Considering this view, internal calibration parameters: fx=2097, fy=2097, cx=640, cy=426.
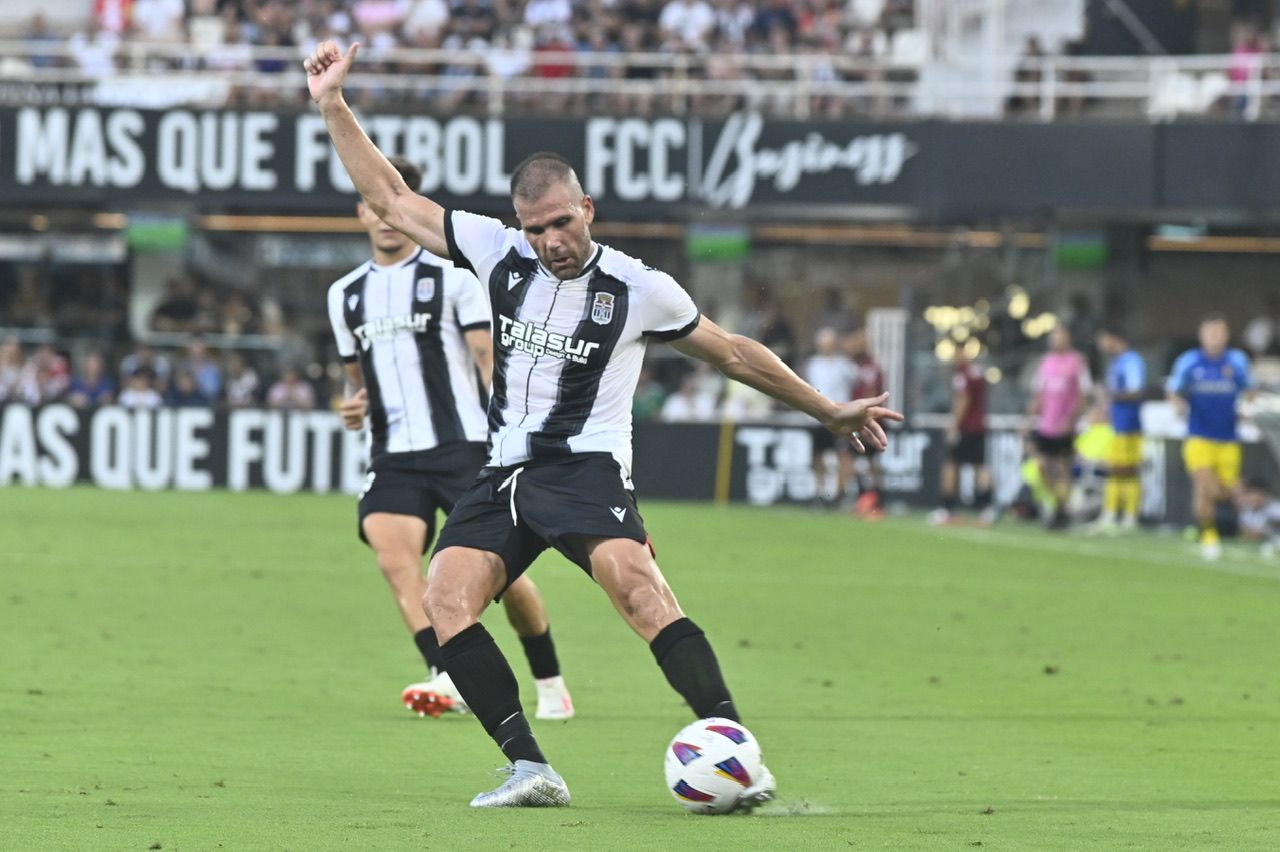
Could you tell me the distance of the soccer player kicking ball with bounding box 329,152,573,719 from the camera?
8.91 meters

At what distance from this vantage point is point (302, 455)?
89.4 ft

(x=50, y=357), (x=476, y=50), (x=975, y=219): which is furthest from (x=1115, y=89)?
(x=50, y=357)

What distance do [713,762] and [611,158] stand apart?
970 inches

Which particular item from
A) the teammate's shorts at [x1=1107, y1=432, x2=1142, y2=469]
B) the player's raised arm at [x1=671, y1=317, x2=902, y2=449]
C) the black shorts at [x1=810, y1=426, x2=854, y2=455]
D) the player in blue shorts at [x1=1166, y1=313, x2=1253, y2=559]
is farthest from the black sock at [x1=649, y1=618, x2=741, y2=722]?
the black shorts at [x1=810, y1=426, x2=854, y2=455]

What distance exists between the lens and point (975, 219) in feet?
108

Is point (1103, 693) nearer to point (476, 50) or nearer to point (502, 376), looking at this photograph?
point (502, 376)

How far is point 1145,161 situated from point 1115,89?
114cm

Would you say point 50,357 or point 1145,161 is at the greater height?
point 1145,161

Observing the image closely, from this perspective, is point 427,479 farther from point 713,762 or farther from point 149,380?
point 149,380

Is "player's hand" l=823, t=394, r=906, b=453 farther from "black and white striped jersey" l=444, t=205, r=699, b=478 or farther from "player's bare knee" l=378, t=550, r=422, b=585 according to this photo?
"player's bare knee" l=378, t=550, r=422, b=585

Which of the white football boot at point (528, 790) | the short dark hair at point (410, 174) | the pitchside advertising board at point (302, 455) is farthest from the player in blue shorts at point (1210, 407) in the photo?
the white football boot at point (528, 790)

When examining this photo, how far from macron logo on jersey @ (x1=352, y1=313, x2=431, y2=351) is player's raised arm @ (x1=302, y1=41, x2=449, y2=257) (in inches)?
88.7

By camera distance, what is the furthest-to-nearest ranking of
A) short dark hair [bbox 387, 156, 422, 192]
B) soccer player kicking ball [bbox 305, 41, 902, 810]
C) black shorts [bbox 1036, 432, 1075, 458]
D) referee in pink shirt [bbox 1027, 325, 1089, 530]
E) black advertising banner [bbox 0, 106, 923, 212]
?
black advertising banner [bbox 0, 106, 923, 212] → black shorts [bbox 1036, 432, 1075, 458] → referee in pink shirt [bbox 1027, 325, 1089, 530] → short dark hair [bbox 387, 156, 422, 192] → soccer player kicking ball [bbox 305, 41, 902, 810]

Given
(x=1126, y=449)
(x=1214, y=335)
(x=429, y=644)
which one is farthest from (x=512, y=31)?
(x=429, y=644)
